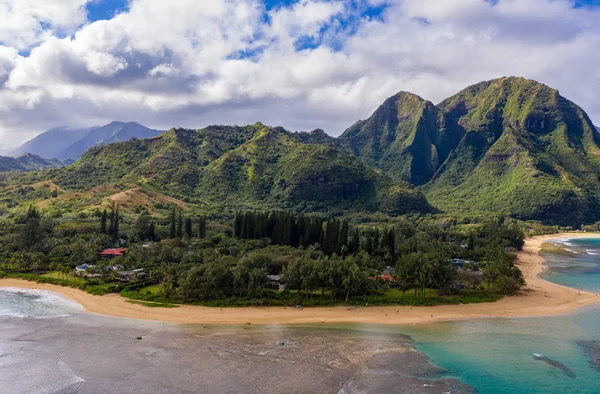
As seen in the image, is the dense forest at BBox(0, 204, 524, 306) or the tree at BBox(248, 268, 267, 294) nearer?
the tree at BBox(248, 268, 267, 294)

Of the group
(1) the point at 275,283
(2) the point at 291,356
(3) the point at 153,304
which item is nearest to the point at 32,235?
(3) the point at 153,304

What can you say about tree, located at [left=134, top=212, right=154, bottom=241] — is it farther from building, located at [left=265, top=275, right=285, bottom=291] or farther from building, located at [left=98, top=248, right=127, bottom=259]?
building, located at [left=265, top=275, right=285, bottom=291]

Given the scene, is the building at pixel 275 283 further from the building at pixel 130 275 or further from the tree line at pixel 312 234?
the building at pixel 130 275

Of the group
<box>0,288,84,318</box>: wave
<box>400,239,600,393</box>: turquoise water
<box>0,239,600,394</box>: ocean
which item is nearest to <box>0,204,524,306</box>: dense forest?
<box>0,288,84,318</box>: wave


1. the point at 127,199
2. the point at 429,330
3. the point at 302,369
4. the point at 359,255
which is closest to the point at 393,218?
the point at 359,255

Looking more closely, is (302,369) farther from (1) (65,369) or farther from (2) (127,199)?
(2) (127,199)
